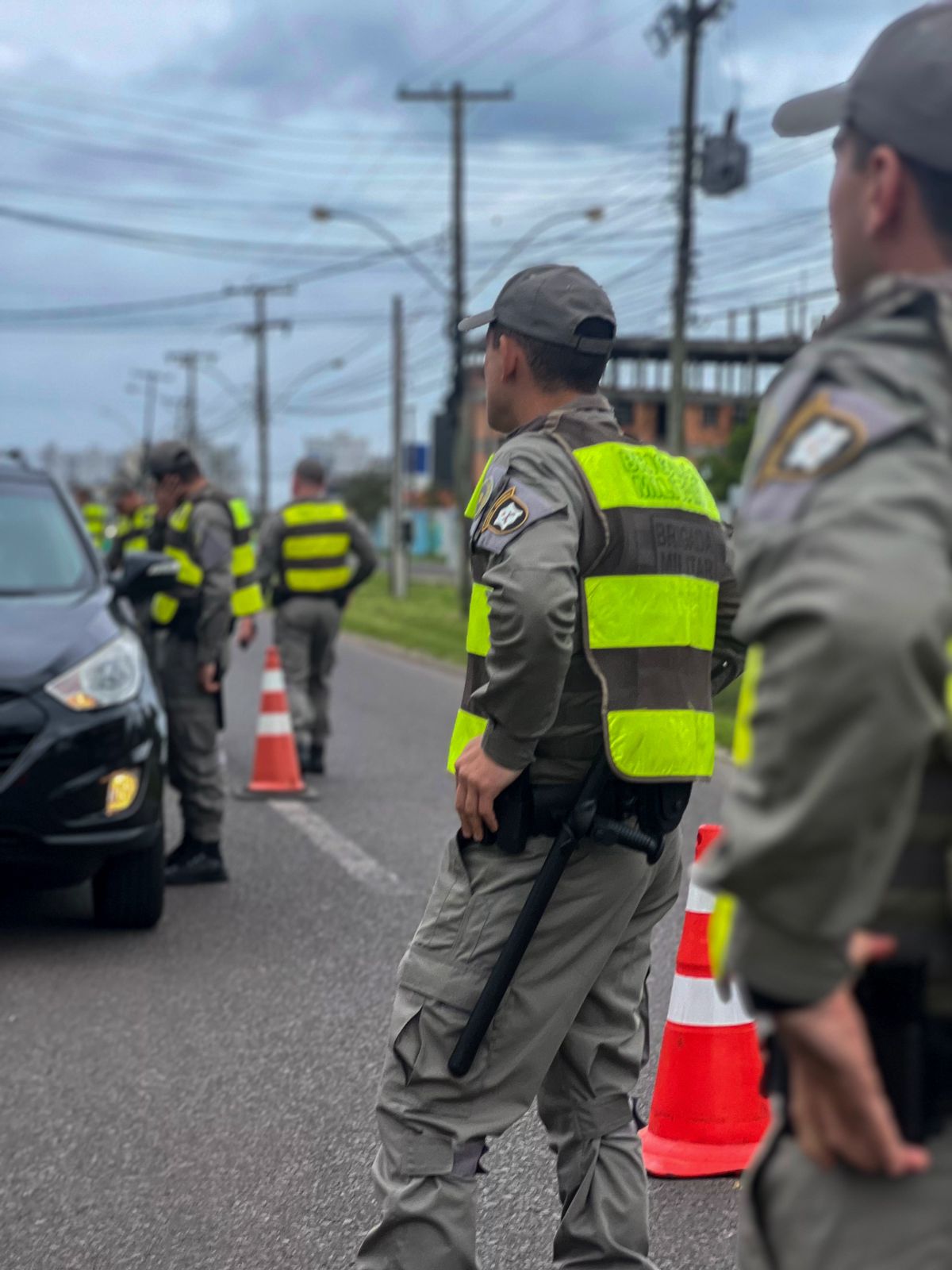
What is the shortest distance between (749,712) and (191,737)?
659 cm

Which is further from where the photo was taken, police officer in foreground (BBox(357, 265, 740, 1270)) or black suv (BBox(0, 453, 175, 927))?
black suv (BBox(0, 453, 175, 927))

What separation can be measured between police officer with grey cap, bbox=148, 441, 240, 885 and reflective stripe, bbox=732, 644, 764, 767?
6.22m

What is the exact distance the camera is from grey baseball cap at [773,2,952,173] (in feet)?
5.98

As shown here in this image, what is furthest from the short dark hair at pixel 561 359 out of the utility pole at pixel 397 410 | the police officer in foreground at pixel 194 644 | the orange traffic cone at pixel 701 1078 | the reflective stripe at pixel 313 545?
the utility pole at pixel 397 410

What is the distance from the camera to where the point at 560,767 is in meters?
3.30

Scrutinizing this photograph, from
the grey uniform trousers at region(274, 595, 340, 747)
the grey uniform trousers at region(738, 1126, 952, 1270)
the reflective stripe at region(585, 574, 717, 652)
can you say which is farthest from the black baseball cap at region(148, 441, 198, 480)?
the grey uniform trousers at region(738, 1126, 952, 1270)

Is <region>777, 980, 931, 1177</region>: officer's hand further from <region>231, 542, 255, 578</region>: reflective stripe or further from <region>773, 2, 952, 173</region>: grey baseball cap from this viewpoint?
<region>231, 542, 255, 578</region>: reflective stripe

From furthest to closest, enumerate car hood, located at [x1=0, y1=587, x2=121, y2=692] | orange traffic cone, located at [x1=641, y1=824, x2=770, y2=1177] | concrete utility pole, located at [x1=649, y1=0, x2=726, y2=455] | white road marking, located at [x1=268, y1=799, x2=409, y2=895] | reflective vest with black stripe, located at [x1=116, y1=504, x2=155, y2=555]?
1. concrete utility pole, located at [x1=649, y1=0, x2=726, y2=455]
2. reflective vest with black stripe, located at [x1=116, y1=504, x2=155, y2=555]
3. white road marking, located at [x1=268, y1=799, x2=409, y2=895]
4. car hood, located at [x1=0, y1=587, x2=121, y2=692]
5. orange traffic cone, located at [x1=641, y1=824, x2=770, y2=1177]

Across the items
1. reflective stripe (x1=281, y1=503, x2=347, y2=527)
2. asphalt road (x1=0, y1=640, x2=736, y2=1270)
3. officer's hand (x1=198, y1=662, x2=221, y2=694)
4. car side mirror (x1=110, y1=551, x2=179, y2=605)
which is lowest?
asphalt road (x1=0, y1=640, x2=736, y2=1270)

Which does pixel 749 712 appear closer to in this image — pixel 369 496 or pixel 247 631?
pixel 247 631

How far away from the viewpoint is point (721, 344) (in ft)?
267

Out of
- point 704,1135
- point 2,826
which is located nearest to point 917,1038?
point 704,1135

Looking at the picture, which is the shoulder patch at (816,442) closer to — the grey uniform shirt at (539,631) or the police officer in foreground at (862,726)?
the police officer in foreground at (862,726)

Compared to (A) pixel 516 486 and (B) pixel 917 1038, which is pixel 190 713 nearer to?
(A) pixel 516 486
